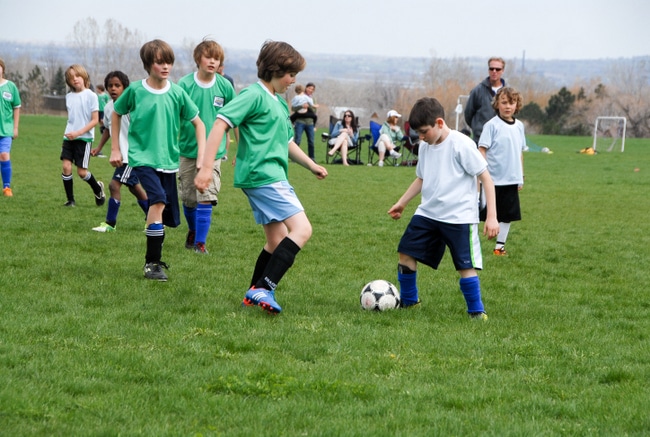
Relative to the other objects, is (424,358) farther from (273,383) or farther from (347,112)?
(347,112)

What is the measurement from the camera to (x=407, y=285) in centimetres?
603

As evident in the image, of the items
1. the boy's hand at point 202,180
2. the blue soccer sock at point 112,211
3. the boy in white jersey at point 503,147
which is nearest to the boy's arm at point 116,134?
the boy's hand at point 202,180

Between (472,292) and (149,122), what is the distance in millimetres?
2933

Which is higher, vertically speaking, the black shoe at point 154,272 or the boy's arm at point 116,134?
the boy's arm at point 116,134

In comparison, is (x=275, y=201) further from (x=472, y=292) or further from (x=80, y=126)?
(x=80, y=126)

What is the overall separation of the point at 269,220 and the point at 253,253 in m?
2.69

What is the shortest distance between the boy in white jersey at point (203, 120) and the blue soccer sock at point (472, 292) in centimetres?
319

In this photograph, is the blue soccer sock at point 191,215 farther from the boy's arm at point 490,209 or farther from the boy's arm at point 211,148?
the boy's arm at point 490,209

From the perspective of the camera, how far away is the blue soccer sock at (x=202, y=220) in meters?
8.20

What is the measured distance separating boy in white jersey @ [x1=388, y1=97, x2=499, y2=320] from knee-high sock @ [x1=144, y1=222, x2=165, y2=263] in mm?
2099

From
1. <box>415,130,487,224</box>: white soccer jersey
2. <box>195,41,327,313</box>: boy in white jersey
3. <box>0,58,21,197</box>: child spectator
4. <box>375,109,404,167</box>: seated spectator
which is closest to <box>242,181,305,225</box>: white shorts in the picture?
<box>195,41,327,313</box>: boy in white jersey

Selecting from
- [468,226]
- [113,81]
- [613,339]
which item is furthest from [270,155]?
[113,81]

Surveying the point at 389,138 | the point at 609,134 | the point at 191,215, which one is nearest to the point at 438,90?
the point at 609,134

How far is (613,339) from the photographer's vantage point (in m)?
5.32
